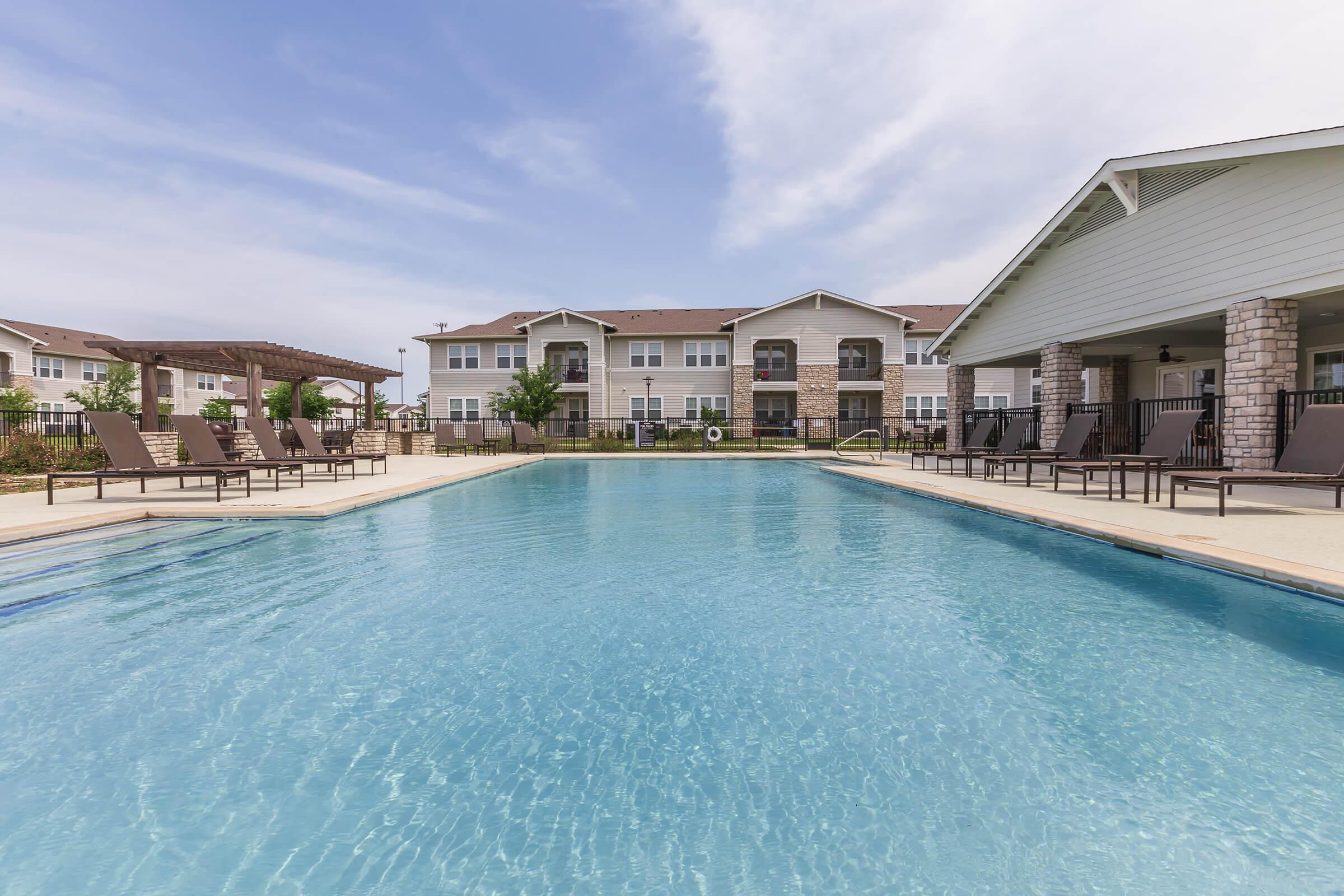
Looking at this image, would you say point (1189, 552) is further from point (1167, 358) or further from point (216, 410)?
point (216, 410)

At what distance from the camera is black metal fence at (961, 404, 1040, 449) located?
16.8 metres

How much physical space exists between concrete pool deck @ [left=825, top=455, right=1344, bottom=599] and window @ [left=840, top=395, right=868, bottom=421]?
2478 centimetres

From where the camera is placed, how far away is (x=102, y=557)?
6344 millimetres

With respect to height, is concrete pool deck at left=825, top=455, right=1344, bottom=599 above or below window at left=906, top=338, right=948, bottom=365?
below

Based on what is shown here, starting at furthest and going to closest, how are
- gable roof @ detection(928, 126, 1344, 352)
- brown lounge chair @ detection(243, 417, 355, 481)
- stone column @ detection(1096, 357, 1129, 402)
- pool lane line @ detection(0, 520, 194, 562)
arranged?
stone column @ detection(1096, 357, 1129, 402) → brown lounge chair @ detection(243, 417, 355, 481) → gable roof @ detection(928, 126, 1344, 352) → pool lane line @ detection(0, 520, 194, 562)

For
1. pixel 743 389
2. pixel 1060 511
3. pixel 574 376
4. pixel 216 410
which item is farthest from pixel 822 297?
pixel 216 410

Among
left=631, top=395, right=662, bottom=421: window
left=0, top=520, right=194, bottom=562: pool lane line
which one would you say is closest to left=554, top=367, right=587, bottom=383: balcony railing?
left=631, top=395, right=662, bottom=421: window

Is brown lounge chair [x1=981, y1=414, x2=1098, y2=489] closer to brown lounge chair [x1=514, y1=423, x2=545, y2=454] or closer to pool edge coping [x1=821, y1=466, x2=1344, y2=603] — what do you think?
pool edge coping [x1=821, y1=466, x2=1344, y2=603]

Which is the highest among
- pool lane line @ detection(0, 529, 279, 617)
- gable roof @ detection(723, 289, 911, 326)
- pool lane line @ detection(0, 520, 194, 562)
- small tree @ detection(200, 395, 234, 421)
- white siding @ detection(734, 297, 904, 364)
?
gable roof @ detection(723, 289, 911, 326)

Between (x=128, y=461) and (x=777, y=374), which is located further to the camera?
(x=777, y=374)

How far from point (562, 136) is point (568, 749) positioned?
794 inches

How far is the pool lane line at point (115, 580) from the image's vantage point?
15.4 feet

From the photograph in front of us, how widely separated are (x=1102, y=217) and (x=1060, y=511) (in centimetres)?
854

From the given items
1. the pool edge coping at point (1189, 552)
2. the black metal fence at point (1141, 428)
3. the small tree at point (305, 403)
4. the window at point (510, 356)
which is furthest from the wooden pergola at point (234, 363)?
the small tree at point (305, 403)
